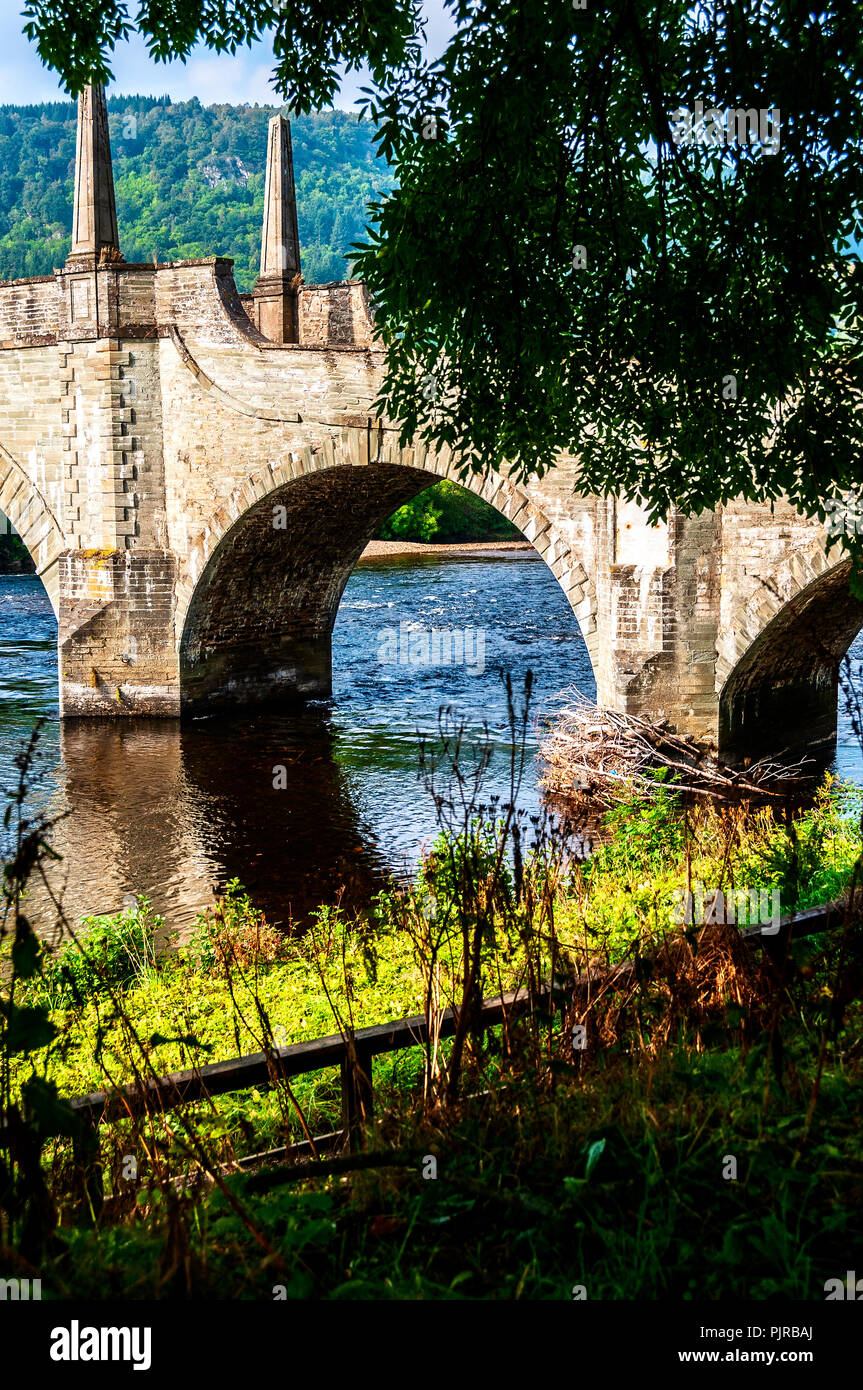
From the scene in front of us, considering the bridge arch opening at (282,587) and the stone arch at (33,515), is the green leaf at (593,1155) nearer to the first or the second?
the bridge arch opening at (282,587)

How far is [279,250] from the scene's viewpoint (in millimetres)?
15641

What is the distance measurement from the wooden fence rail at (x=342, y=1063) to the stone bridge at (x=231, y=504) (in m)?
8.40

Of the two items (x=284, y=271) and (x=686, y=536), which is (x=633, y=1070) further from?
(x=284, y=271)

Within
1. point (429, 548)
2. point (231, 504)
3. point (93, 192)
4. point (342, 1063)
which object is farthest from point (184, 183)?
point (342, 1063)

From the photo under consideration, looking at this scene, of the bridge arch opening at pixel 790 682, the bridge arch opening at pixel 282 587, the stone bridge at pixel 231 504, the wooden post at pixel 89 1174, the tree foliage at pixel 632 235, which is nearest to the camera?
the wooden post at pixel 89 1174

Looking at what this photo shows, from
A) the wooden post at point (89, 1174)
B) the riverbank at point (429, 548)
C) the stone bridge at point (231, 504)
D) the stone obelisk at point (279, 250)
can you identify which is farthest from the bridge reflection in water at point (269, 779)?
the riverbank at point (429, 548)

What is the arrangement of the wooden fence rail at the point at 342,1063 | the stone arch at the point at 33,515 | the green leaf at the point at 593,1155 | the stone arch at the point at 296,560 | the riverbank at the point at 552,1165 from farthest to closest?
the stone arch at the point at 33,515, the stone arch at the point at 296,560, the wooden fence rail at the point at 342,1063, the green leaf at the point at 593,1155, the riverbank at the point at 552,1165

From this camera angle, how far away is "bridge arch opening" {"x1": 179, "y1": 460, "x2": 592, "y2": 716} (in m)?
14.8

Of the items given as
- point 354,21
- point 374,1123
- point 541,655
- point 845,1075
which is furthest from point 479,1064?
point 541,655

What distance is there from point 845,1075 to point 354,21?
4885 mm

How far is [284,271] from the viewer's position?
15.8 metres

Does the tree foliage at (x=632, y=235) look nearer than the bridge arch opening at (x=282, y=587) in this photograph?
Yes

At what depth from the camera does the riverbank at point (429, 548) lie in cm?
3666

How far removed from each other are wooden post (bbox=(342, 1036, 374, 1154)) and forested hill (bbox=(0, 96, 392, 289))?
46330 millimetres
